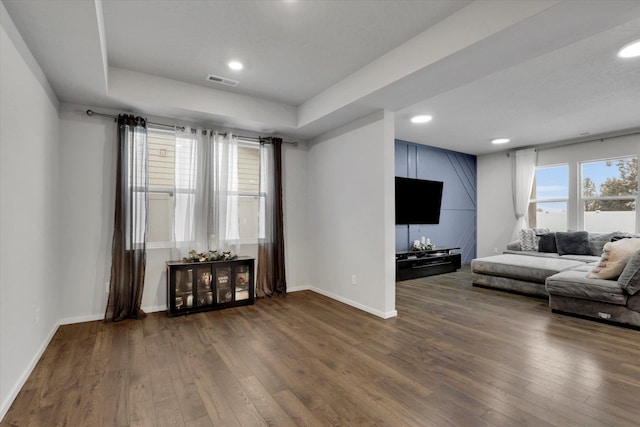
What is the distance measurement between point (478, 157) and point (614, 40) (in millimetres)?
5334

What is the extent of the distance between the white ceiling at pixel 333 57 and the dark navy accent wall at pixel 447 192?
6.07 feet

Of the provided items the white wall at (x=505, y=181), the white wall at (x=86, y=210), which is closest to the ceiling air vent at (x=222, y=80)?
the white wall at (x=86, y=210)

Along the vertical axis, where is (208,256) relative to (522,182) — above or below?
below

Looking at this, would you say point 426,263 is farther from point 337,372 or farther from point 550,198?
point 337,372

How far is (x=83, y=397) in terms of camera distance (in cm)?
205

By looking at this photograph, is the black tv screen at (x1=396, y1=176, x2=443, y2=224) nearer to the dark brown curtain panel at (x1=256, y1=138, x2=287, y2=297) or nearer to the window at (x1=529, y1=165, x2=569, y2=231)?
the window at (x1=529, y1=165, x2=569, y2=231)

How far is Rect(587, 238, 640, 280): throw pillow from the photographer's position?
11.3 feet

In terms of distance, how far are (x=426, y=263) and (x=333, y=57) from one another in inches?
176

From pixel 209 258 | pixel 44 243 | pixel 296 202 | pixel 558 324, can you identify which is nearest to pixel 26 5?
pixel 44 243

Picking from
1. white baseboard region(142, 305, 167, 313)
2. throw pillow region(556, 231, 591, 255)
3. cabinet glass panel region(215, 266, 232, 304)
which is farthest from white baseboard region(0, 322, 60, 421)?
throw pillow region(556, 231, 591, 255)

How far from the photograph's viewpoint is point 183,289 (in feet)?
12.6

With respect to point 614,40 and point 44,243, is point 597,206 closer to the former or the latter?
point 614,40

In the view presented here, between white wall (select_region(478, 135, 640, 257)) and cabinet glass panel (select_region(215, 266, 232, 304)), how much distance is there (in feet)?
21.0

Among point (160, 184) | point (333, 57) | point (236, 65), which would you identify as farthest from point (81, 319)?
point (333, 57)
